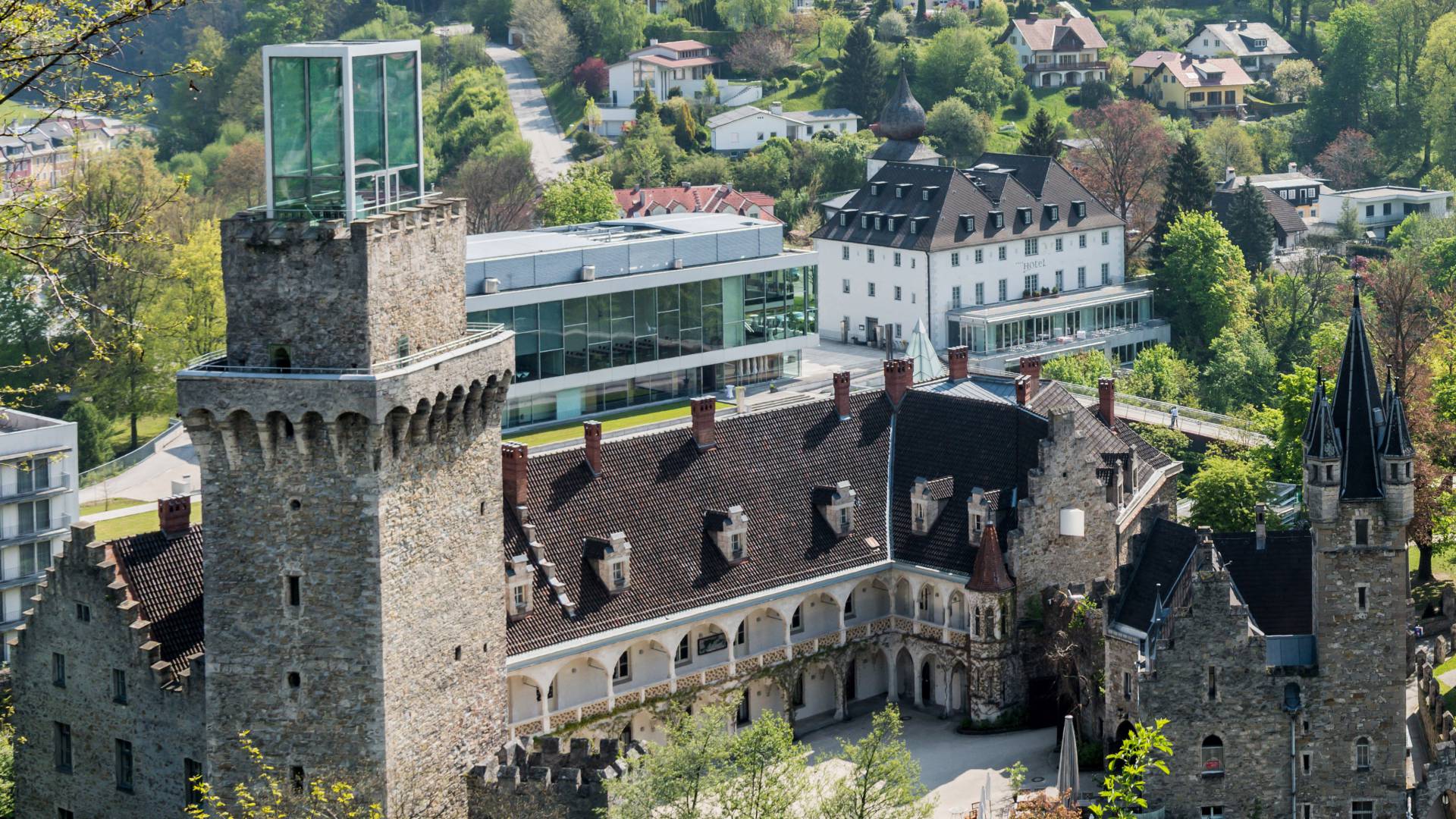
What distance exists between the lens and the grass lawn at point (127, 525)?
3755 inches

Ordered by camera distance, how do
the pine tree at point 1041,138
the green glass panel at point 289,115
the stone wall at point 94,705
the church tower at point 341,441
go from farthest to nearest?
the pine tree at point 1041,138, the stone wall at point 94,705, the church tower at point 341,441, the green glass panel at point 289,115

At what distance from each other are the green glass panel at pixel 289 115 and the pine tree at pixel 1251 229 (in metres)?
102

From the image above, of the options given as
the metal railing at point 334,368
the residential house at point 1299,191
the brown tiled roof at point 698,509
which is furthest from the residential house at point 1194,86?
the metal railing at point 334,368

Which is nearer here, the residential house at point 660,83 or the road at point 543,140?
the road at point 543,140

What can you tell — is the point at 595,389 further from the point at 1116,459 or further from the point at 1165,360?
the point at 1116,459

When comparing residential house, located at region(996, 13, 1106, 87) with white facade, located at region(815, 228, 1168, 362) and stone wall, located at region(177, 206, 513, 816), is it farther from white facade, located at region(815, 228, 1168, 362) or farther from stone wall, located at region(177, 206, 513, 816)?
stone wall, located at region(177, 206, 513, 816)

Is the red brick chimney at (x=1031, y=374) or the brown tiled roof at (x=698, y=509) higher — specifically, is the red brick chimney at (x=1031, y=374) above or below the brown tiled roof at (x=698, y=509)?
above

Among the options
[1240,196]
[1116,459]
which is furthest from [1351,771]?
[1240,196]

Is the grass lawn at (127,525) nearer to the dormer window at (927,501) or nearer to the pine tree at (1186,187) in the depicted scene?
the dormer window at (927,501)

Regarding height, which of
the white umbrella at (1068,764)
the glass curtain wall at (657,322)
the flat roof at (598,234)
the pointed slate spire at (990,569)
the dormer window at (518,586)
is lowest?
the white umbrella at (1068,764)

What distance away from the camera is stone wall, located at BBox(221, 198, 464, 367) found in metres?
51.1

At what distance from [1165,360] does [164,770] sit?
7445 centimetres

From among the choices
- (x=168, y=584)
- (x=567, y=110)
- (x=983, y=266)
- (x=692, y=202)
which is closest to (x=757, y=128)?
(x=567, y=110)

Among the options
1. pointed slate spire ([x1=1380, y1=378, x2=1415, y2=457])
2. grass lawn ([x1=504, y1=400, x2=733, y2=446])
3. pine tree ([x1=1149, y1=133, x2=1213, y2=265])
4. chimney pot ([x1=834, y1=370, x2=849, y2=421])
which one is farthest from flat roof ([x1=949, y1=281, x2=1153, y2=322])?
pointed slate spire ([x1=1380, y1=378, x2=1415, y2=457])
